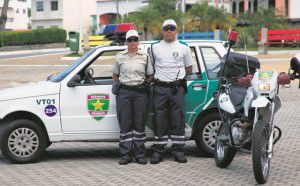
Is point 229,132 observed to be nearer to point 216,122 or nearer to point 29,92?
point 216,122

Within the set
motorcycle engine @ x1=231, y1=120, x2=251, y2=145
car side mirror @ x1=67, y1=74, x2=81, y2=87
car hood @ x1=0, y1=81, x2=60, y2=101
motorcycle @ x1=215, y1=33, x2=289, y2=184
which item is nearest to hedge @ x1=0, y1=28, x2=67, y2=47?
car hood @ x1=0, y1=81, x2=60, y2=101

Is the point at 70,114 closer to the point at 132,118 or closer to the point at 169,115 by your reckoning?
the point at 132,118

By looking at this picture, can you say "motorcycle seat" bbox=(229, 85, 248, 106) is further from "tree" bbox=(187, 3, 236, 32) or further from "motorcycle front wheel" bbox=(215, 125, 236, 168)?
"tree" bbox=(187, 3, 236, 32)

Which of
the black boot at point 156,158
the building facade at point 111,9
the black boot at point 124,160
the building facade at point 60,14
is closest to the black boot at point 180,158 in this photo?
the black boot at point 156,158

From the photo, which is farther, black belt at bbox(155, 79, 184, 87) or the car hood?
the car hood

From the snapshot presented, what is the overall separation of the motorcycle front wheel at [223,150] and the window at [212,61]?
1.11 metres

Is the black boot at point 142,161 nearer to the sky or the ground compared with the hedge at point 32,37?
nearer to the ground

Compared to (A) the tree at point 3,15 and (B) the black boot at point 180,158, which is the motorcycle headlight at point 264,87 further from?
(A) the tree at point 3,15

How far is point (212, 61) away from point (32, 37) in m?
54.5

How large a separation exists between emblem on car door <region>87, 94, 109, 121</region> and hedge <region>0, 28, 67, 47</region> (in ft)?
168

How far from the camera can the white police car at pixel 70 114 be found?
845cm

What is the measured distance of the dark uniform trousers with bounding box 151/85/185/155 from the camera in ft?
27.1

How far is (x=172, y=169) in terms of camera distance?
26.3ft

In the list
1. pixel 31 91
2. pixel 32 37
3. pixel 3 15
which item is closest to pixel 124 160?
pixel 31 91
